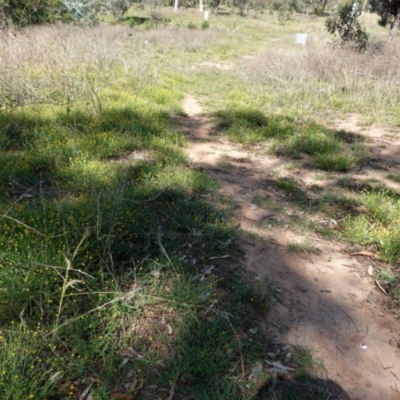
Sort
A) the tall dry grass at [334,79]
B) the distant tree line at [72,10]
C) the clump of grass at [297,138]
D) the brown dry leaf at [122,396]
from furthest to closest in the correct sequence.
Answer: the distant tree line at [72,10] < the tall dry grass at [334,79] < the clump of grass at [297,138] < the brown dry leaf at [122,396]

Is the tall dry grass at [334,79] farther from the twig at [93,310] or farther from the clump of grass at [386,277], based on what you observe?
the twig at [93,310]

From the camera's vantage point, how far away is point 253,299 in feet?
8.66

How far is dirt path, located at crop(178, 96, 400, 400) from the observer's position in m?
2.30

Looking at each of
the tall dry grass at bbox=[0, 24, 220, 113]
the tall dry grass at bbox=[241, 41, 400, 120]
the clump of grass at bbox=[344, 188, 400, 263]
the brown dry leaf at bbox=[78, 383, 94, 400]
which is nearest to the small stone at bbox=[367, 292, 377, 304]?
the clump of grass at bbox=[344, 188, 400, 263]

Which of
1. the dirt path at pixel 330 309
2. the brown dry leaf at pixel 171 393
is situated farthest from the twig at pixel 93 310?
the dirt path at pixel 330 309

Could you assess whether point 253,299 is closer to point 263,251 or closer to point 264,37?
point 263,251

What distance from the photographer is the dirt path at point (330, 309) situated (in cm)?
230

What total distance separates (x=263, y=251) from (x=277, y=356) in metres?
1.14

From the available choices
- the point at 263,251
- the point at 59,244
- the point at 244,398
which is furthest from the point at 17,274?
the point at 263,251

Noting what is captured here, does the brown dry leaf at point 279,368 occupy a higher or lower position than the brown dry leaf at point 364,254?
lower

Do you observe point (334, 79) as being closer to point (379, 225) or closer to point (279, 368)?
point (379, 225)

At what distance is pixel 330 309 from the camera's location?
2.76 m

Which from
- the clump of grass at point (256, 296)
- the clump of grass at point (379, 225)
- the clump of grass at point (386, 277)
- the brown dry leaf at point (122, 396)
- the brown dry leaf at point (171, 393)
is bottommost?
the brown dry leaf at point (171, 393)

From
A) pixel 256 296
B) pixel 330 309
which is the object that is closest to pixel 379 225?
pixel 330 309
